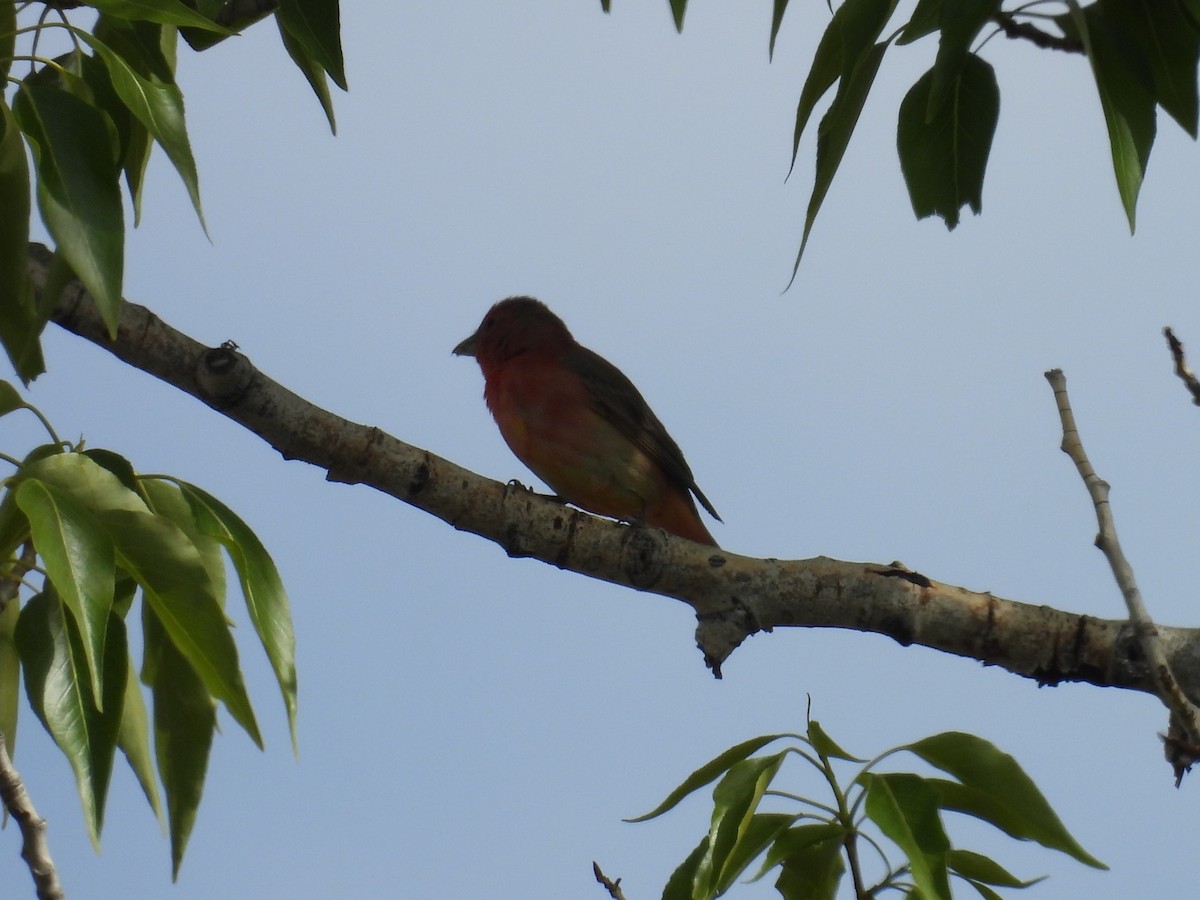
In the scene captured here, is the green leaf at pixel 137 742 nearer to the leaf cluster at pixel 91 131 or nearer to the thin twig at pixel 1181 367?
the leaf cluster at pixel 91 131

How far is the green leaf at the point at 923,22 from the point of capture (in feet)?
7.45

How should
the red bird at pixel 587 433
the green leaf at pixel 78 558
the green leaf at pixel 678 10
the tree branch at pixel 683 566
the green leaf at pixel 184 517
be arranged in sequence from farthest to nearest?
the red bird at pixel 587 433 → the tree branch at pixel 683 566 → the green leaf at pixel 184 517 → the green leaf at pixel 678 10 → the green leaf at pixel 78 558

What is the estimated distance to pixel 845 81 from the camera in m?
2.25

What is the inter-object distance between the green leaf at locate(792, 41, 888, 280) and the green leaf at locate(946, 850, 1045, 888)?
138cm

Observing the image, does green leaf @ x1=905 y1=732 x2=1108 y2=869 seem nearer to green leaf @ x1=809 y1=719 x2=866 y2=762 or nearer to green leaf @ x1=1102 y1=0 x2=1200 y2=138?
green leaf @ x1=809 y1=719 x2=866 y2=762

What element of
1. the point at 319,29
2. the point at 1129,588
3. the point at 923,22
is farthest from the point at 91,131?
the point at 1129,588

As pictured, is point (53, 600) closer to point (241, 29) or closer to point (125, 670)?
Answer: point (125, 670)

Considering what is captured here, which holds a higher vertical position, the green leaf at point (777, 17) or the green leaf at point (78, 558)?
the green leaf at point (777, 17)

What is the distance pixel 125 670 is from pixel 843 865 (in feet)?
5.23

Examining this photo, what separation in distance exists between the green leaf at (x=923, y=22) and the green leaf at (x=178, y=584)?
1658 mm

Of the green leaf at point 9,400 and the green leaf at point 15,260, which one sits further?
the green leaf at point 9,400

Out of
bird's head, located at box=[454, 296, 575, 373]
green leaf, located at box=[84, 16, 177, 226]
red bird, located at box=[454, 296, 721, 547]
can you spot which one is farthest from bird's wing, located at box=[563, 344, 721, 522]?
green leaf, located at box=[84, 16, 177, 226]

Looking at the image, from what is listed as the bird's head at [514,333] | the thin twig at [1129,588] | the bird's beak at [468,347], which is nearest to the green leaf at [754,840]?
the thin twig at [1129,588]

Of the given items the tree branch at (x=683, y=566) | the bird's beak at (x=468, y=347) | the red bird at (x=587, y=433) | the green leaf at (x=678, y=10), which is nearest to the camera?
the green leaf at (x=678, y=10)
